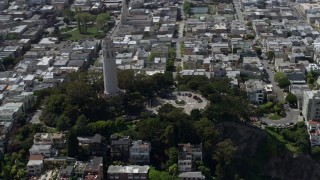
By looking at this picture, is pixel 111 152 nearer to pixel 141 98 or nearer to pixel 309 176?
pixel 141 98

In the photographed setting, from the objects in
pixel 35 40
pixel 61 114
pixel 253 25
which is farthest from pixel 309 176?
pixel 35 40

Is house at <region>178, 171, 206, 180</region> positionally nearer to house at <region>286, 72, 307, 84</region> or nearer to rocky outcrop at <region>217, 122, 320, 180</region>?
rocky outcrop at <region>217, 122, 320, 180</region>

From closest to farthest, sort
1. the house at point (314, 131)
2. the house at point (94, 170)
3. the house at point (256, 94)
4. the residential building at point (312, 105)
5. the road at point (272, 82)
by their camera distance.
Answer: the house at point (94, 170)
the house at point (314, 131)
the residential building at point (312, 105)
the house at point (256, 94)
the road at point (272, 82)

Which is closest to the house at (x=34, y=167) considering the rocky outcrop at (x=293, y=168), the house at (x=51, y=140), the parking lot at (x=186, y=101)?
the house at (x=51, y=140)

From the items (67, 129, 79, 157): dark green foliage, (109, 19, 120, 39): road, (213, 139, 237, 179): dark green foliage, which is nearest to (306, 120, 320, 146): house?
(213, 139, 237, 179): dark green foliage

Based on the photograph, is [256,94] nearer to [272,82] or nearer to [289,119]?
[289,119]

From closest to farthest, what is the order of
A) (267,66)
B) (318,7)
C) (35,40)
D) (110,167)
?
(110,167)
(267,66)
(35,40)
(318,7)

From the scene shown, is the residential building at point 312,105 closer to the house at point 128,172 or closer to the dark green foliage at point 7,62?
the house at point 128,172
